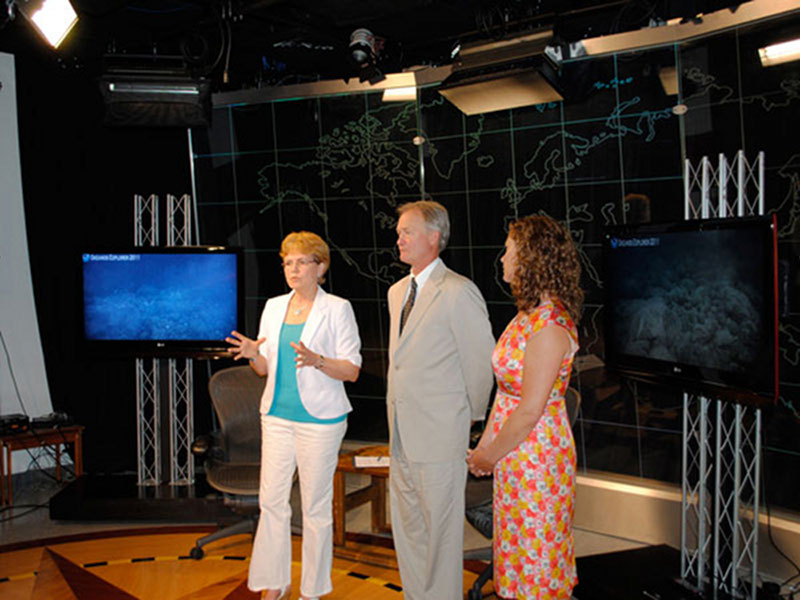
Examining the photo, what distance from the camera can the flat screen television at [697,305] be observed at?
8.52ft

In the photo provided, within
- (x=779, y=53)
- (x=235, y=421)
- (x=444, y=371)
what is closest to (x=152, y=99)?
(x=235, y=421)

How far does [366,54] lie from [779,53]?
8.56 ft

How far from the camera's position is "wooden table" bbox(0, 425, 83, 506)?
5082 mm

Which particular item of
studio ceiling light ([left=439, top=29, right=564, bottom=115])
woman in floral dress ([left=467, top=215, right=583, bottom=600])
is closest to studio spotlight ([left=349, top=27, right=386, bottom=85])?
studio ceiling light ([left=439, top=29, right=564, bottom=115])

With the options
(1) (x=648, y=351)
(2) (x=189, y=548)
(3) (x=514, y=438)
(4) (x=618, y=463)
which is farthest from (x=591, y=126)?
(2) (x=189, y=548)

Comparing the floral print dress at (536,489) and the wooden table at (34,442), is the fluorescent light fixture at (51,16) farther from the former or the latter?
the floral print dress at (536,489)

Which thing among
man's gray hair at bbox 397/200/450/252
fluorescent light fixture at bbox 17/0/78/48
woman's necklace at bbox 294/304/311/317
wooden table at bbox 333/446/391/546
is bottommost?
wooden table at bbox 333/446/391/546

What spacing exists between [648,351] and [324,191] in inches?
120

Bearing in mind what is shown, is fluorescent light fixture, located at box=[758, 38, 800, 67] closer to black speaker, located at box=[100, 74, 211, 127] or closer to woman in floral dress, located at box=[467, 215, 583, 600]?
woman in floral dress, located at box=[467, 215, 583, 600]

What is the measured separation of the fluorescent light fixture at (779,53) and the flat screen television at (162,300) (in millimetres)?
3305

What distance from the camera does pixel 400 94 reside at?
516 cm

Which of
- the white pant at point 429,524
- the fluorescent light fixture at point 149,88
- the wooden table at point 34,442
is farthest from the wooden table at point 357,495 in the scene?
the fluorescent light fixture at point 149,88

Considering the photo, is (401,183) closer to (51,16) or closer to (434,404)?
(51,16)

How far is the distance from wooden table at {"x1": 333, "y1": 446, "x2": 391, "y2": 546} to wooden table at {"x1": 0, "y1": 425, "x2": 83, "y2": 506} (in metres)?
2.39
